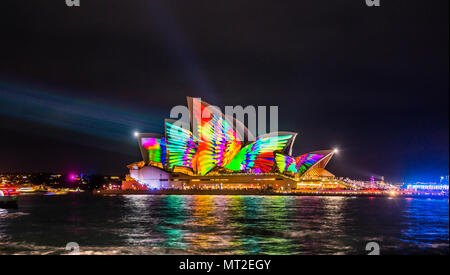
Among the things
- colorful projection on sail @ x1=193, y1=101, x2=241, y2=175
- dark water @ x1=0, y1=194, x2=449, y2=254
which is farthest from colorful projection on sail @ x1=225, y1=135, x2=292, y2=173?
dark water @ x1=0, y1=194, x2=449, y2=254

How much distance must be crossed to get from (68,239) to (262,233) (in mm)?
9700

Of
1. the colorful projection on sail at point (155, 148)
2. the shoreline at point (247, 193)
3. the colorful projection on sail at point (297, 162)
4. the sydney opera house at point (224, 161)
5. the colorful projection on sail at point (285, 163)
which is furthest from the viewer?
the colorful projection on sail at point (155, 148)

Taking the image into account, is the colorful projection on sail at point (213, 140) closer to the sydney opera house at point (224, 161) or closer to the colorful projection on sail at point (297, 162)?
the sydney opera house at point (224, 161)

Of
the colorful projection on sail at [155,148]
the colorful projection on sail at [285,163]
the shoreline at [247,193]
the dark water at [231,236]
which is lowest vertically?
the shoreline at [247,193]

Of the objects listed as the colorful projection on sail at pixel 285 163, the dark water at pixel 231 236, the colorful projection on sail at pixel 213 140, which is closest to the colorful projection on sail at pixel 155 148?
the colorful projection on sail at pixel 213 140

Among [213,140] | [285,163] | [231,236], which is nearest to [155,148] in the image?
[213,140]

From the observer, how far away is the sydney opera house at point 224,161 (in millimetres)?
86188

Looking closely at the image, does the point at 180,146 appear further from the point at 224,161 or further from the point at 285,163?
the point at 285,163

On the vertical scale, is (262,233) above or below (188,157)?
below

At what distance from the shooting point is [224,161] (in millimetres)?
89938

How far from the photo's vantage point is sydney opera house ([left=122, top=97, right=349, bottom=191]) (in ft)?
283
